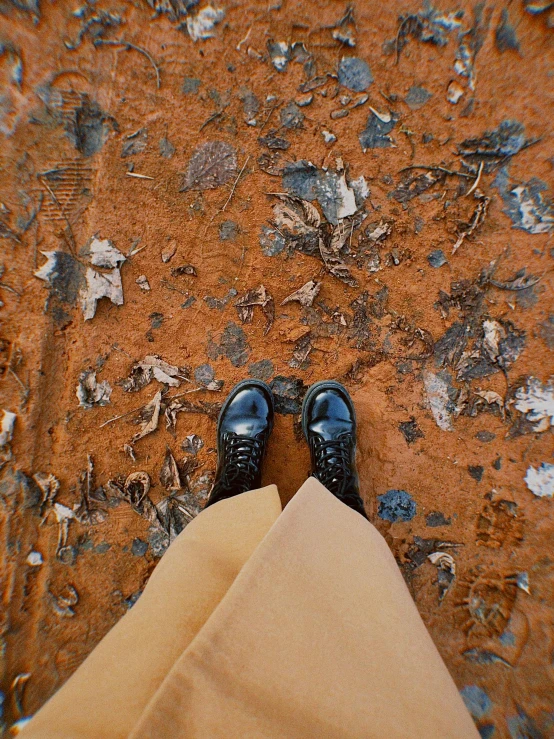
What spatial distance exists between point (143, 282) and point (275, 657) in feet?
5.55

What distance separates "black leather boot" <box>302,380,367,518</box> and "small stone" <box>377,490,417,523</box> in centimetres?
20

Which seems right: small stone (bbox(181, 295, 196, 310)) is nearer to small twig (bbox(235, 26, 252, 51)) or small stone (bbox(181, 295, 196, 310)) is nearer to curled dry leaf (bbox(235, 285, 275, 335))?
curled dry leaf (bbox(235, 285, 275, 335))

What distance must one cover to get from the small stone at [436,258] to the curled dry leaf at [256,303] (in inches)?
32.5

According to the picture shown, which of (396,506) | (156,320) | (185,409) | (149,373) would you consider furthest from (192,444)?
(396,506)

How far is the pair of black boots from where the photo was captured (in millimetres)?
1787

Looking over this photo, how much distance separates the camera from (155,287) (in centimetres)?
194

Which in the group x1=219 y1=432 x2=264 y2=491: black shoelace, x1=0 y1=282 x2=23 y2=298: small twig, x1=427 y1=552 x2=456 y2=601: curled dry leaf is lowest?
x1=427 y1=552 x2=456 y2=601: curled dry leaf

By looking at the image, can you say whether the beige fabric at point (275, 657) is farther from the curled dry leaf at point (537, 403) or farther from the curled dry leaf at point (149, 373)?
the curled dry leaf at point (537, 403)

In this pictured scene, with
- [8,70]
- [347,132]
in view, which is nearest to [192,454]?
[347,132]

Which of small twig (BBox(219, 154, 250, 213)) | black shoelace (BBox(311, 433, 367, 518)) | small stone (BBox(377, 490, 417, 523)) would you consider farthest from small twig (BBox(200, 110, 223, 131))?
small stone (BBox(377, 490, 417, 523))

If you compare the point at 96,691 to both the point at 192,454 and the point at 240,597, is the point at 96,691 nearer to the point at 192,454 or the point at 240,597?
the point at 240,597

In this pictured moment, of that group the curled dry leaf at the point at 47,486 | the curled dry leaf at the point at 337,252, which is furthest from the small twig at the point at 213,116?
the curled dry leaf at the point at 47,486

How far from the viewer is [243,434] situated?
184 cm

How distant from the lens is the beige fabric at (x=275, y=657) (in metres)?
0.89
